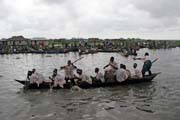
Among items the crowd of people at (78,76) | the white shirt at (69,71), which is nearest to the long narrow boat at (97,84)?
the crowd of people at (78,76)

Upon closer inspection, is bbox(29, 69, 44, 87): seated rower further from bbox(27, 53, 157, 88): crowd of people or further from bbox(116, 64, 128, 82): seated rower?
bbox(116, 64, 128, 82): seated rower

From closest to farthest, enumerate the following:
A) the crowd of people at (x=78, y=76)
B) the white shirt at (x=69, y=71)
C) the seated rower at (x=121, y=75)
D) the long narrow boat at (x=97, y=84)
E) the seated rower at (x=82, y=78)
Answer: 1. the crowd of people at (x=78, y=76)
2. the long narrow boat at (x=97, y=84)
3. the seated rower at (x=82, y=78)
4. the seated rower at (x=121, y=75)
5. the white shirt at (x=69, y=71)

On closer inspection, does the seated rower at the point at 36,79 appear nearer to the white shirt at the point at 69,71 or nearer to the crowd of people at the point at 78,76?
the crowd of people at the point at 78,76

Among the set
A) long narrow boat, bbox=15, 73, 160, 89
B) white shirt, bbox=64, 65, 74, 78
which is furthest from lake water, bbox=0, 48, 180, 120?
white shirt, bbox=64, 65, 74, 78

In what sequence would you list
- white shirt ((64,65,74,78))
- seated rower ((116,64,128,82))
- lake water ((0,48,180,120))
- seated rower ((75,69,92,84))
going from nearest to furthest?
lake water ((0,48,180,120))
seated rower ((75,69,92,84))
seated rower ((116,64,128,82))
white shirt ((64,65,74,78))

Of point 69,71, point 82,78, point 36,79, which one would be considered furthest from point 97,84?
point 36,79

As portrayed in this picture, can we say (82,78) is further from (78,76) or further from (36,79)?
(36,79)

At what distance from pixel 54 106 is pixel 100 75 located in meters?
5.05

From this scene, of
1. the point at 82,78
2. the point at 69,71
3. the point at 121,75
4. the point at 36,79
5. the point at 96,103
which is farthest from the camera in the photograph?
the point at 69,71

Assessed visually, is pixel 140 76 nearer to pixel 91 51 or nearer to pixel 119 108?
pixel 119 108

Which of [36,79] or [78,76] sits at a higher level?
[78,76]

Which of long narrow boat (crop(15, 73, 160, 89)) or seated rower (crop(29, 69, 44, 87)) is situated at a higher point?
seated rower (crop(29, 69, 44, 87))

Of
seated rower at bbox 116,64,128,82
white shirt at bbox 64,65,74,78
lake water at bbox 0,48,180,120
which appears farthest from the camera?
white shirt at bbox 64,65,74,78

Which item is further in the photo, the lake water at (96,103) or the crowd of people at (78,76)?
the crowd of people at (78,76)
